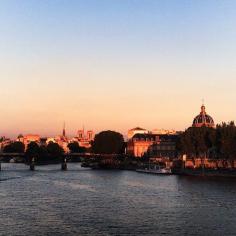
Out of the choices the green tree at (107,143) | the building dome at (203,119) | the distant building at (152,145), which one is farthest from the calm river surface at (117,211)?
the distant building at (152,145)

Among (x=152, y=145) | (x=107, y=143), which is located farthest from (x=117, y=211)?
(x=152, y=145)

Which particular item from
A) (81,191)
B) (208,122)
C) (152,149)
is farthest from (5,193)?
(152,149)

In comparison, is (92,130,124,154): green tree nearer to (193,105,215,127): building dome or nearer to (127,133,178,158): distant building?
(127,133,178,158): distant building

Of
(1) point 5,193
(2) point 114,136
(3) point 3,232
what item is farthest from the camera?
(2) point 114,136

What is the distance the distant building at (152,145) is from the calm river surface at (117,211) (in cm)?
10095

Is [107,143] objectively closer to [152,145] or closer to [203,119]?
[152,145]

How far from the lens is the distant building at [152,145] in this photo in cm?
16775

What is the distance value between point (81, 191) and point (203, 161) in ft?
167

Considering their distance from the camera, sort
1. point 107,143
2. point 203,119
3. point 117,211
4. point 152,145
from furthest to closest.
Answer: point 152,145 → point 107,143 → point 203,119 → point 117,211

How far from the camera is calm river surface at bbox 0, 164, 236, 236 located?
3703cm

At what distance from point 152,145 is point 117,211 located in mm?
128027

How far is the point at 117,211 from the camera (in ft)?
149

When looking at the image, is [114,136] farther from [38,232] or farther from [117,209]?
[38,232]

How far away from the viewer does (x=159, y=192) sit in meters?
62.9
